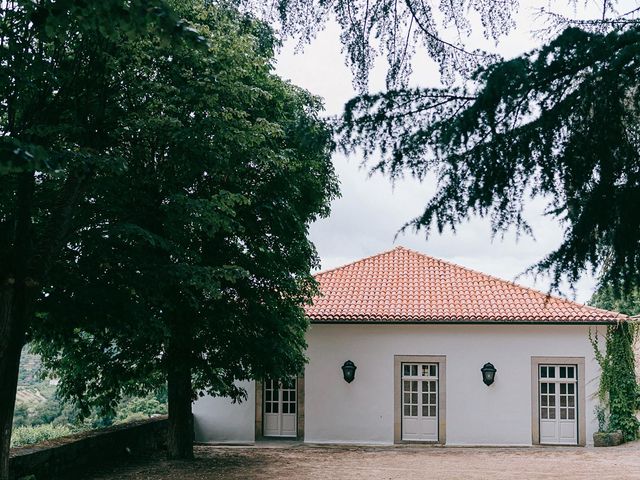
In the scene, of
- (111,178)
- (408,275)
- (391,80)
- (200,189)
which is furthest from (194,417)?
(391,80)

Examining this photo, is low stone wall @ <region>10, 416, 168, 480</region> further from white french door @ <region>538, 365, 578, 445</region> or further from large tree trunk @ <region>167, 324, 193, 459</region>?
white french door @ <region>538, 365, 578, 445</region>

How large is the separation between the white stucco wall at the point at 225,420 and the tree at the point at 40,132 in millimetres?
9526

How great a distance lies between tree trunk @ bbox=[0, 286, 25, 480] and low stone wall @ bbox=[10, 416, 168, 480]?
1.10 m

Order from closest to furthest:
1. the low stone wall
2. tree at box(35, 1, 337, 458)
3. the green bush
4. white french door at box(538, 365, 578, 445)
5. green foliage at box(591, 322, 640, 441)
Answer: the low stone wall → tree at box(35, 1, 337, 458) → green foliage at box(591, 322, 640, 441) → white french door at box(538, 365, 578, 445) → the green bush

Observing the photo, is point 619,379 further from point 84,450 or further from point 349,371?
point 84,450

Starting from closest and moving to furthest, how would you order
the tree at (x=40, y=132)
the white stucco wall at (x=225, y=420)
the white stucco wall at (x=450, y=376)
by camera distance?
the tree at (x=40, y=132) → the white stucco wall at (x=450, y=376) → the white stucco wall at (x=225, y=420)

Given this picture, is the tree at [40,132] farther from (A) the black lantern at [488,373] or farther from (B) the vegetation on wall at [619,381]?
(B) the vegetation on wall at [619,381]

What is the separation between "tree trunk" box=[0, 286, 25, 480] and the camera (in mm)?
8414

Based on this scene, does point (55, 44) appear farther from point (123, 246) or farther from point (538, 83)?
point (538, 83)

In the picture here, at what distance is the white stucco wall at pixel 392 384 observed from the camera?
17800 mm

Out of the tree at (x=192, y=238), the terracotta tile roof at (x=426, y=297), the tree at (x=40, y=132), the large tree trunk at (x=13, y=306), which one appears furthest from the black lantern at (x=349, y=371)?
the large tree trunk at (x=13, y=306)

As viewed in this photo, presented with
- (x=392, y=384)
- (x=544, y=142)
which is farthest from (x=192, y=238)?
(x=544, y=142)

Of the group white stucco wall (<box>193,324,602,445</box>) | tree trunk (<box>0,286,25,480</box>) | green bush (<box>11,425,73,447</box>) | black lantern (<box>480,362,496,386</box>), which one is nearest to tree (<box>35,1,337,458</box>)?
tree trunk (<box>0,286,25,480</box>)

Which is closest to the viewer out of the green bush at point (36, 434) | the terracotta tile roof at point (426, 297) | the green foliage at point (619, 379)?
the green foliage at point (619, 379)
